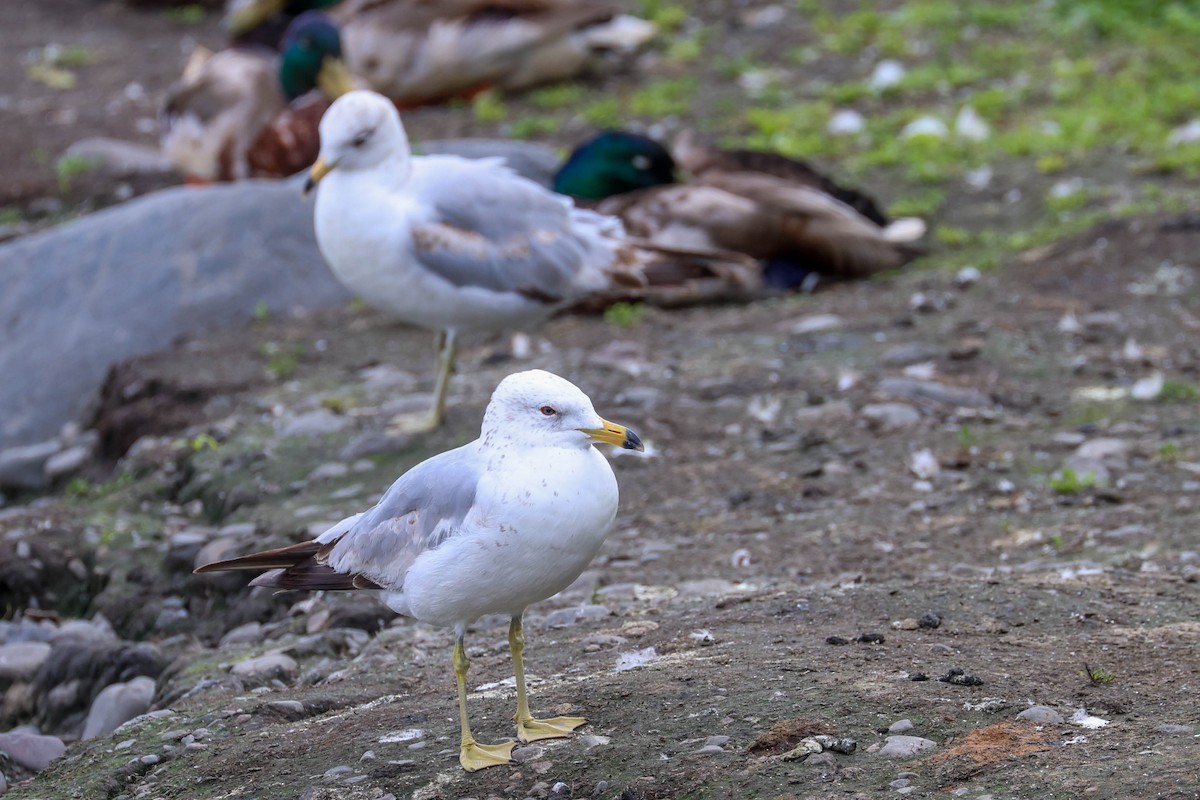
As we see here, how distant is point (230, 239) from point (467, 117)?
4.15m

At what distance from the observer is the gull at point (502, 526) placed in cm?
353

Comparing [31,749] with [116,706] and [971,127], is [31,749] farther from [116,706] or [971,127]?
[971,127]

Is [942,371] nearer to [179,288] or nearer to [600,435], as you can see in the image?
[600,435]

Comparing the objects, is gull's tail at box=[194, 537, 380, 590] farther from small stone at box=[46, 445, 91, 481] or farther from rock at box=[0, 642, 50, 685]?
small stone at box=[46, 445, 91, 481]

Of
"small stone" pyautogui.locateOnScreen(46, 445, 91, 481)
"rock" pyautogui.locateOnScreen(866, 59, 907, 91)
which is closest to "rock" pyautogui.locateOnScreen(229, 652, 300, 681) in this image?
"small stone" pyautogui.locateOnScreen(46, 445, 91, 481)

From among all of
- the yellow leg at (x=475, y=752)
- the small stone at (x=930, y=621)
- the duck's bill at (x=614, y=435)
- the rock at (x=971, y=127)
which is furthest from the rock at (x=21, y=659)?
the rock at (x=971, y=127)

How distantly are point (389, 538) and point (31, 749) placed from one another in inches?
56.8

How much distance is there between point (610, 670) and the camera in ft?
13.6

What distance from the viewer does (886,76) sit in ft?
38.6

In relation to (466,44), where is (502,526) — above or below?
above

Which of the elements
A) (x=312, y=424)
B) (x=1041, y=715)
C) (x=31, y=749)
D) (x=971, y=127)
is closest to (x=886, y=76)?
(x=971, y=127)

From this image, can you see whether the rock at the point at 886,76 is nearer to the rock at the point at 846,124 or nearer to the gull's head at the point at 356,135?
the rock at the point at 846,124

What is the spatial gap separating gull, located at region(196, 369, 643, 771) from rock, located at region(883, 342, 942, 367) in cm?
371

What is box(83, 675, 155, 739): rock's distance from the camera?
466cm
